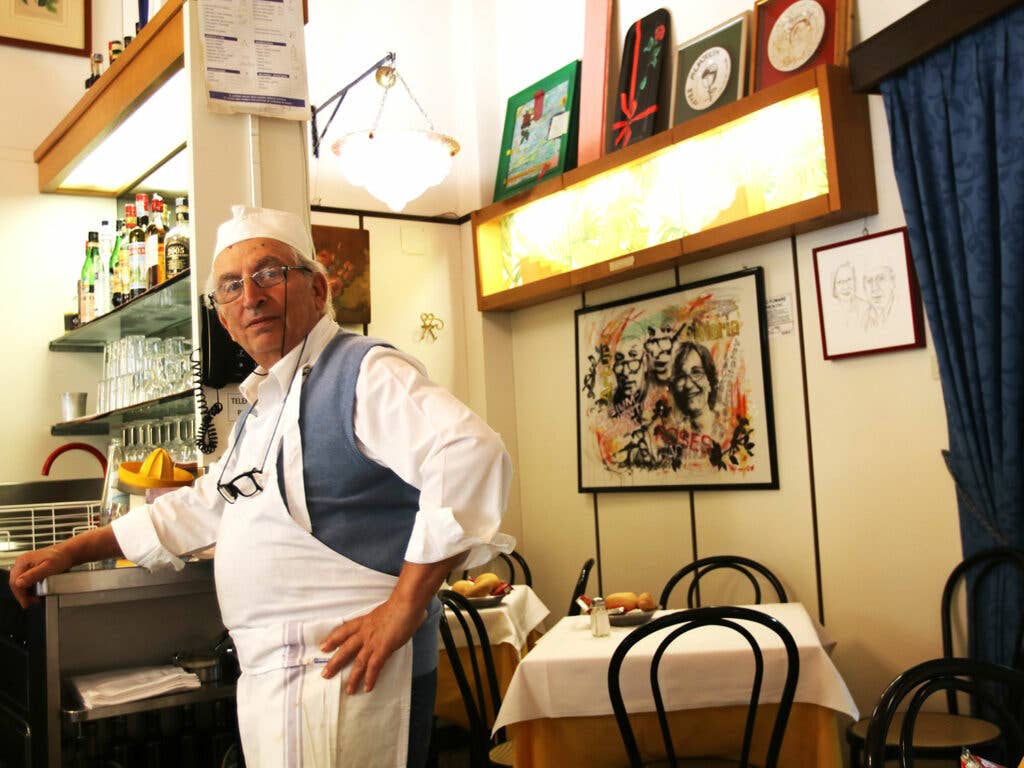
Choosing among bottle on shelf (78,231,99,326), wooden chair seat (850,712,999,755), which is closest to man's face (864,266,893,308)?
wooden chair seat (850,712,999,755)

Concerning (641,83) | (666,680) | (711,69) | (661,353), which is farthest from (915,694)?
(641,83)

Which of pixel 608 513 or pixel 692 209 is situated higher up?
pixel 692 209

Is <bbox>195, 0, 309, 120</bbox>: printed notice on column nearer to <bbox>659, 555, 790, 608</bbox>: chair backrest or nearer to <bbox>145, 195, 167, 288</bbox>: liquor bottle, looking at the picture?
<bbox>145, 195, 167, 288</bbox>: liquor bottle

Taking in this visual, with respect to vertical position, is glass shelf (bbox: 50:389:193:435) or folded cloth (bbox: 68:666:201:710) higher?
glass shelf (bbox: 50:389:193:435)

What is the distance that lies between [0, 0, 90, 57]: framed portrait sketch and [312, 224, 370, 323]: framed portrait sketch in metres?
1.59

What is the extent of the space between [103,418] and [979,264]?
3763mm

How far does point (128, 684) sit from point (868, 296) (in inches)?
112

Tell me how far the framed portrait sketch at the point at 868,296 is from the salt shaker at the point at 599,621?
1517mm

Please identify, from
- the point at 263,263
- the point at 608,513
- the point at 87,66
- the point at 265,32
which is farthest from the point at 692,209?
the point at 87,66

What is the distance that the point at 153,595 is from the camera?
2.38 meters

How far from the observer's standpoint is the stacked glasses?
391 cm

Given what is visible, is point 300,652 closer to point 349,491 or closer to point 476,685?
point 349,491

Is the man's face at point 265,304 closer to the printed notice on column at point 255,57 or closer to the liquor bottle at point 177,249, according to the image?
the printed notice on column at point 255,57

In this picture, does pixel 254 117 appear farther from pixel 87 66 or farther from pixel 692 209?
pixel 87 66
